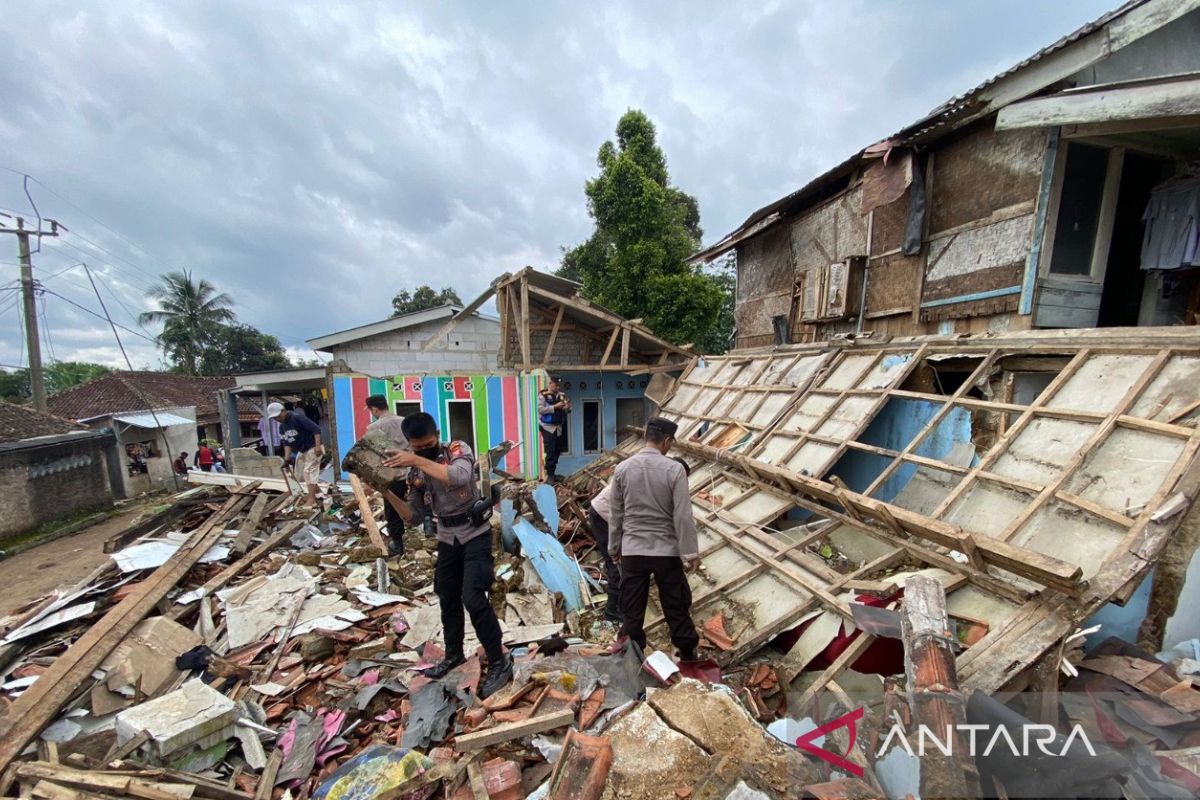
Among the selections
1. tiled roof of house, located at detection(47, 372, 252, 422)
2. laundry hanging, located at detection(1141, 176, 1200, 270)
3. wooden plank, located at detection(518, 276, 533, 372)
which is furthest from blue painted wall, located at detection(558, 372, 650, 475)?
tiled roof of house, located at detection(47, 372, 252, 422)

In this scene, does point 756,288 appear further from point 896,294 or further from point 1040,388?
point 1040,388

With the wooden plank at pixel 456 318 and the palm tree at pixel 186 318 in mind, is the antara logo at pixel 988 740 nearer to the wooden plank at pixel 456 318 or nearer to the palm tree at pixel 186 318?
the wooden plank at pixel 456 318

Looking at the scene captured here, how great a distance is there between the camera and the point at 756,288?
34.8ft

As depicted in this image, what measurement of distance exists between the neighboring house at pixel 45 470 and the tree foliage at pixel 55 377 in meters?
28.7

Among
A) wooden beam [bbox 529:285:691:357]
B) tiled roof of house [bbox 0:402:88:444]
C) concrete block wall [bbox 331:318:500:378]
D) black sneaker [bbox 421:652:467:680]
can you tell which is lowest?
black sneaker [bbox 421:652:467:680]

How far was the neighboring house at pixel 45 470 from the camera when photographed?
9.09 m

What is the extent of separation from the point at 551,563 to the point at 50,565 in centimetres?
890

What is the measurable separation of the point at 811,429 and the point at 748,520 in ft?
4.34

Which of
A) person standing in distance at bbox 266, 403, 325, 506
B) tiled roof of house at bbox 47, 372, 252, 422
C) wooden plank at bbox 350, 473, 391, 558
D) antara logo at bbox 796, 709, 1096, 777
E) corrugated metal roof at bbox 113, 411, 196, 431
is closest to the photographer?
antara logo at bbox 796, 709, 1096, 777

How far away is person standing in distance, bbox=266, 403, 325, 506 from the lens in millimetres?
7684

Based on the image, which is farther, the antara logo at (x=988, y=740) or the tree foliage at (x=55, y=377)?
the tree foliage at (x=55, y=377)

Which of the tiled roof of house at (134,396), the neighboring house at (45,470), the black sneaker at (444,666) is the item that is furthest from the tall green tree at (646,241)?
the tiled roof of house at (134,396)

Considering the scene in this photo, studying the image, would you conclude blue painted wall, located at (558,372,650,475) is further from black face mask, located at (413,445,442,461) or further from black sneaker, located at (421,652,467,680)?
black sneaker, located at (421,652,467,680)

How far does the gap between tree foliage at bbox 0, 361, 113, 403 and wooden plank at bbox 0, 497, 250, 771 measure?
40.3m
